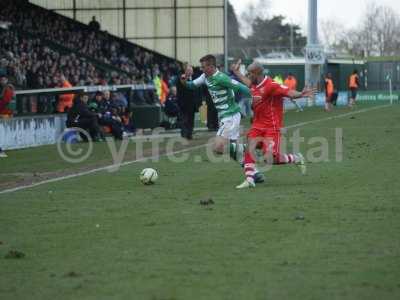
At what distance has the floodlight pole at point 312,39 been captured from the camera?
47469 millimetres

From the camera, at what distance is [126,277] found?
26.9 feet

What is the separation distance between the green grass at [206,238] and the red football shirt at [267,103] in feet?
2.88

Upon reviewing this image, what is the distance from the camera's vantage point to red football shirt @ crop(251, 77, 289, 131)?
14.8 meters

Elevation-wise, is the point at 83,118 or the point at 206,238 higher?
the point at 83,118

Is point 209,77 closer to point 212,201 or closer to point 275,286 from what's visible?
point 212,201

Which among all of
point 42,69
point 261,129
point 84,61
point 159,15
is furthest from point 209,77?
point 159,15

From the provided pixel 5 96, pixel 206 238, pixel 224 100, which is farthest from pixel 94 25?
pixel 206 238

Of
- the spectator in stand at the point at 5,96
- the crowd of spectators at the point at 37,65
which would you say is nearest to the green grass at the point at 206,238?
the spectator in stand at the point at 5,96

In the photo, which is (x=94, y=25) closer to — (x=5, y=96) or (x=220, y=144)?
(x=5, y=96)

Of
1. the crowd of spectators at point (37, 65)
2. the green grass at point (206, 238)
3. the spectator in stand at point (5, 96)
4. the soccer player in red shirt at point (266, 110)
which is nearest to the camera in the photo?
the green grass at point (206, 238)

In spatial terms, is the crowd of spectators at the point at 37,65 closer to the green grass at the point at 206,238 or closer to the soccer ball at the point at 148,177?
the soccer ball at the point at 148,177

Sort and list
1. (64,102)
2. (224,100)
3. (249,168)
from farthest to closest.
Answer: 1. (64,102)
2. (224,100)
3. (249,168)

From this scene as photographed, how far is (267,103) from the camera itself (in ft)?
49.1

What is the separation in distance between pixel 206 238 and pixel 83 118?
16731 mm
